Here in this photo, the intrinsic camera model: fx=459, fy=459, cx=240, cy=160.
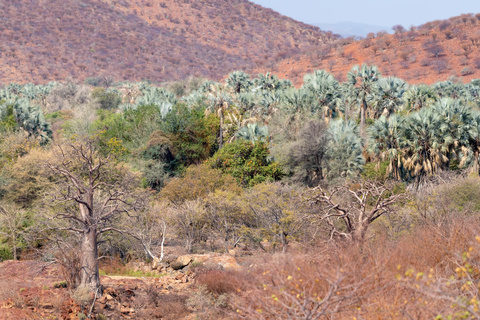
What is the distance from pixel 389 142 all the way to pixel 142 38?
109606 mm

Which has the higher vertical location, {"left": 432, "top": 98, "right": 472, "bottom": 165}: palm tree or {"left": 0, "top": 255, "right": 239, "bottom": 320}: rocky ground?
{"left": 432, "top": 98, "right": 472, "bottom": 165}: palm tree

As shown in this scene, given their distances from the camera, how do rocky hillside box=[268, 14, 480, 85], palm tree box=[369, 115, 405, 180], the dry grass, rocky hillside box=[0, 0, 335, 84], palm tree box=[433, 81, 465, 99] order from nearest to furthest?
1. the dry grass
2. palm tree box=[369, 115, 405, 180]
3. palm tree box=[433, 81, 465, 99]
4. rocky hillside box=[268, 14, 480, 85]
5. rocky hillside box=[0, 0, 335, 84]

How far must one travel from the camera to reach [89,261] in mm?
14414

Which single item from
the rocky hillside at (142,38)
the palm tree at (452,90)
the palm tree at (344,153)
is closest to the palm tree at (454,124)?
the palm tree at (344,153)

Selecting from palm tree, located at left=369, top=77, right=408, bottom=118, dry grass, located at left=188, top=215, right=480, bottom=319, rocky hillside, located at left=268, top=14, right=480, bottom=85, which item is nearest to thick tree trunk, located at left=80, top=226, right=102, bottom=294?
dry grass, located at left=188, top=215, right=480, bottom=319

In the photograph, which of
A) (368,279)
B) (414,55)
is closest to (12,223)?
(368,279)

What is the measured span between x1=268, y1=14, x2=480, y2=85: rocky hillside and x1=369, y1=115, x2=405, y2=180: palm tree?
1661 inches

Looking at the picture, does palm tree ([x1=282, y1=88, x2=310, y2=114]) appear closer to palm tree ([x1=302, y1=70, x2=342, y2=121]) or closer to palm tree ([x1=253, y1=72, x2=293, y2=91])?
palm tree ([x1=302, y1=70, x2=342, y2=121])

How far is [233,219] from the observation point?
84.4 feet

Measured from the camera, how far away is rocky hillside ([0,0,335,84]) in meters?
107

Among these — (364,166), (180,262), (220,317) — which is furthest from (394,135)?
(220,317)

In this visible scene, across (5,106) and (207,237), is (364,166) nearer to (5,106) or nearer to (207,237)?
(207,237)

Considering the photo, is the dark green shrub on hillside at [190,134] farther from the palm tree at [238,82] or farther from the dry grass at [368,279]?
the dry grass at [368,279]

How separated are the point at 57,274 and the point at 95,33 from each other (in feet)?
382
